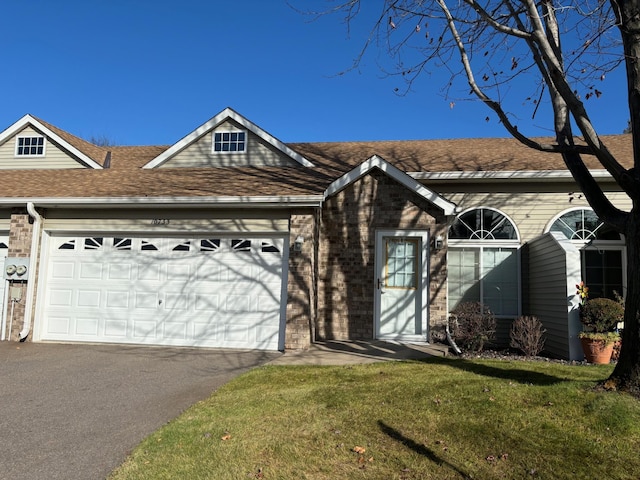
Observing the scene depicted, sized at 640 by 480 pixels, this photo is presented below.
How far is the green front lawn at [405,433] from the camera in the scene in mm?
3914

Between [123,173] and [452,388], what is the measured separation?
414 inches

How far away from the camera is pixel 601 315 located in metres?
8.59

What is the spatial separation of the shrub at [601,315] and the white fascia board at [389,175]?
315 centimetres

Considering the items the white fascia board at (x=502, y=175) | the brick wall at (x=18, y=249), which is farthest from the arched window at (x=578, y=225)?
the brick wall at (x=18, y=249)

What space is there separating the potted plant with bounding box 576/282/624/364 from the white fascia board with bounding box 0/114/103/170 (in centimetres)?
1286

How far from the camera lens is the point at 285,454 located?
424cm

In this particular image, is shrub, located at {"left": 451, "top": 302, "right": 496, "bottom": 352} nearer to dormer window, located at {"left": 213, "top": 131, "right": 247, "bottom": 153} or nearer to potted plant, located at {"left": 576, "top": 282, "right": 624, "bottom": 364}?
potted plant, located at {"left": 576, "top": 282, "right": 624, "bottom": 364}

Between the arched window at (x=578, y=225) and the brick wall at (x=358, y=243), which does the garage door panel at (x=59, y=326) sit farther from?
the arched window at (x=578, y=225)

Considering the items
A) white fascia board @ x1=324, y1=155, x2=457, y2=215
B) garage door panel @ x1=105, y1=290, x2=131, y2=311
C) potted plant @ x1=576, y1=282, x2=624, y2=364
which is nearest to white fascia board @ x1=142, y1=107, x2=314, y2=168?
white fascia board @ x1=324, y1=155, x2=457, y2=215

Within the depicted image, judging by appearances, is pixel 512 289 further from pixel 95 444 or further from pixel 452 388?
pixel 95 444

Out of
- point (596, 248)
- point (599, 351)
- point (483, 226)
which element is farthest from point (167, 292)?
point (596, 248)

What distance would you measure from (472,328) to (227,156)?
7.92 meters

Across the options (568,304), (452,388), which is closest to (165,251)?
(452,388)

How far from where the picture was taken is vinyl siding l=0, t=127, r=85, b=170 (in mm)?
13961
